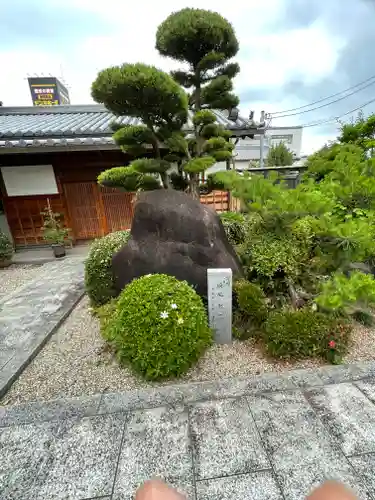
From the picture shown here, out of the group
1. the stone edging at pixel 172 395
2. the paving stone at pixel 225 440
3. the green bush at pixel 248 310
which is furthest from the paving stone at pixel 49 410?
the green bush at pixel 248 310

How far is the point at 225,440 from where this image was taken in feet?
5.51

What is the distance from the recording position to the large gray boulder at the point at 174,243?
3027 millimetres

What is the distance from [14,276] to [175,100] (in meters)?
5.37

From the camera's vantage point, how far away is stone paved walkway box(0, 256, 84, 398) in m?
2.70

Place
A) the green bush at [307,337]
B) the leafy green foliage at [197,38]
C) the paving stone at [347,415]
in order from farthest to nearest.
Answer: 1. the leafy green foliage at [197,38]
2. the green bush at [307,337]
3. the paving stone at [347,415]

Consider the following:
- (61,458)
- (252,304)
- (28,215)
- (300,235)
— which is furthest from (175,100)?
(28,215)

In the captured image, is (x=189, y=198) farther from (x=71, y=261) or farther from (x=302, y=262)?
(x=71, y=261)

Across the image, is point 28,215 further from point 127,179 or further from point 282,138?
point 282,138

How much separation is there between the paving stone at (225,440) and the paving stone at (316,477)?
5.0 inches

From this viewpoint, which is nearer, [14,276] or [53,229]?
[14,276]

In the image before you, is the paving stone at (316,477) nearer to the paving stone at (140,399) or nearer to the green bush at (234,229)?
the paving stone at (140,399)

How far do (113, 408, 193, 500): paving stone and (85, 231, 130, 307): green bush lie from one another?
191 cm

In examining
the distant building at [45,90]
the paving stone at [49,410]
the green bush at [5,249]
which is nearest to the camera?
the paving stone at [49,410]

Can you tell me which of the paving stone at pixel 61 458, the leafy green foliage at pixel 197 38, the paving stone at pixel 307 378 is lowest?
the paving stone at pixel 307 378
